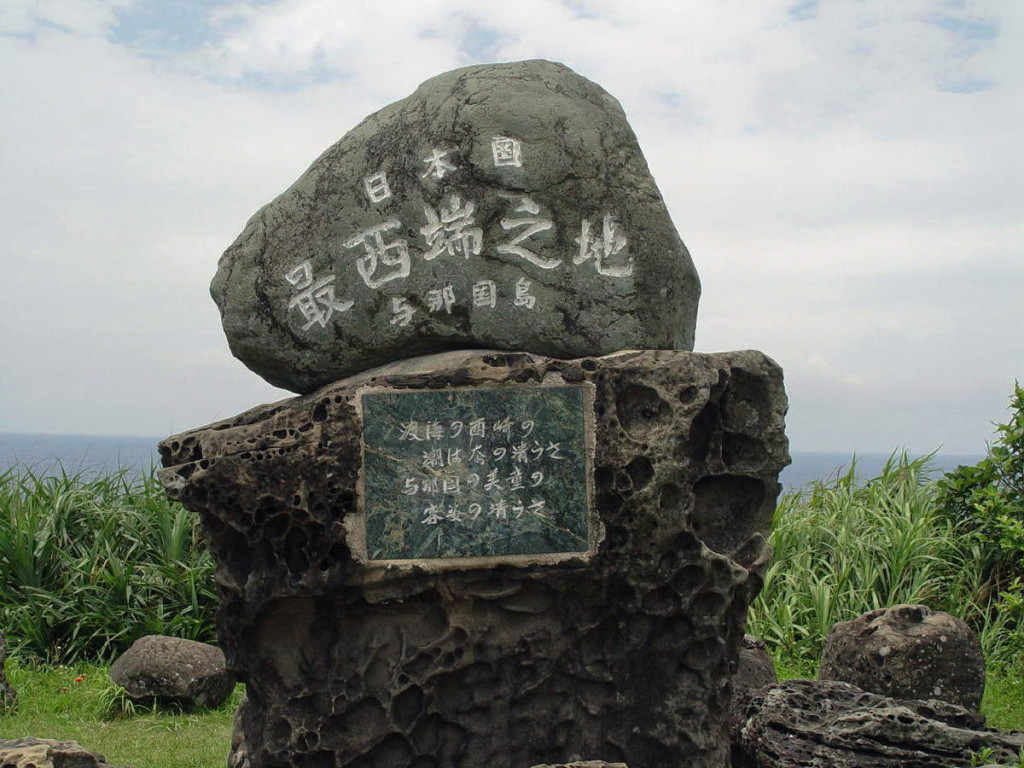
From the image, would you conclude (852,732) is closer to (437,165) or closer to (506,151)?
(506,151)

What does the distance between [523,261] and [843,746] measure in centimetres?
231

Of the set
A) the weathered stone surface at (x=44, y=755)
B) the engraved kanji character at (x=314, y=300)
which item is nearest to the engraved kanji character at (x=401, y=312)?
the engraved kanji character at (x=314, y=300)

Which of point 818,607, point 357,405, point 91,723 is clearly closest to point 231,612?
point 357,405

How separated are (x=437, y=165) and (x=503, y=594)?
1.71 m

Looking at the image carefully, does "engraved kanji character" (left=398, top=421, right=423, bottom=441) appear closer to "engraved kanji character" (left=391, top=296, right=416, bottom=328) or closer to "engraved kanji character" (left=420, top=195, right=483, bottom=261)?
"engraved kanji character" (left=391, top=296, right=416, bottom=328)

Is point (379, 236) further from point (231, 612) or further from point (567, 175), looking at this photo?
point (231, 612)

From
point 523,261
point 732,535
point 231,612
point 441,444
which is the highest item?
point 523,261

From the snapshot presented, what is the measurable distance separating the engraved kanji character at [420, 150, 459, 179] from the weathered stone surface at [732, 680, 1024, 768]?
265 cm

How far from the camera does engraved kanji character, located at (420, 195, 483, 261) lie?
4648 mm

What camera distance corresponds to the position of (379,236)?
15.5 feet

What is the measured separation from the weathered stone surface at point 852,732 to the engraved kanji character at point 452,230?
2346 millimetres

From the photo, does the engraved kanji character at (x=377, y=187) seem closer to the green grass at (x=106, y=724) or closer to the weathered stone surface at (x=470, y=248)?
the weathered stone surface at (x=470, y=248)

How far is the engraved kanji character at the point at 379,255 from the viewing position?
4.68 m

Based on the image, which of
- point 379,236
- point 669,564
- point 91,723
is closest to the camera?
point 669,564
